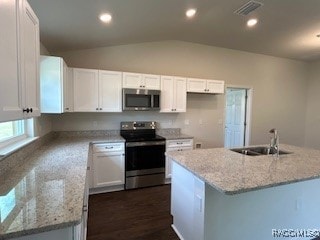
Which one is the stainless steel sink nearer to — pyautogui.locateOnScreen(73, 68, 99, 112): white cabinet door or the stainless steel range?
the stainless steel range

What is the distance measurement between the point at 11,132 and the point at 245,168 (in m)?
2.61

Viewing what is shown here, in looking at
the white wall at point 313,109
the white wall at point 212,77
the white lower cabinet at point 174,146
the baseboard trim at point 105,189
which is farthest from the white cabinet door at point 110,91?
the white wall at point 313,109

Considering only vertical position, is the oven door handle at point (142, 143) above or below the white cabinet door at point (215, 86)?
below

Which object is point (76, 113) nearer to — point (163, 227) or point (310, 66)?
point (163, 227)

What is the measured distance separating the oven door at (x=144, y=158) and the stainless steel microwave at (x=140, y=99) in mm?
683

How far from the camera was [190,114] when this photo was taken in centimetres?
459

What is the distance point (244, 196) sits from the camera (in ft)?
5.95

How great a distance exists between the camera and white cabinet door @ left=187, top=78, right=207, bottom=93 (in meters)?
4.12

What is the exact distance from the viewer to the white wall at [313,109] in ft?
19.0

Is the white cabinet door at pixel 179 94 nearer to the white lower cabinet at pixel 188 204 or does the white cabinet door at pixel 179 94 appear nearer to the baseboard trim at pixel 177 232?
the white lower cabinet at pixel 188 204

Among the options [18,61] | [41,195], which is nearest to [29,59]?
[18,61]

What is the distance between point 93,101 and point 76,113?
0.52 m

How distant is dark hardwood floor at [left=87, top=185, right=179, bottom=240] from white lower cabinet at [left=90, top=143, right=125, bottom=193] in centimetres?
18

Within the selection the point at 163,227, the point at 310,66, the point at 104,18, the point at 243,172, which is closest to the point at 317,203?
the point at 243,172
